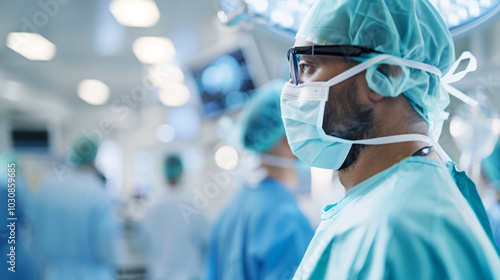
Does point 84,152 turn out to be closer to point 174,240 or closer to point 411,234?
point 174,240

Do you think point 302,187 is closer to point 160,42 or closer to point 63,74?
point 160,42

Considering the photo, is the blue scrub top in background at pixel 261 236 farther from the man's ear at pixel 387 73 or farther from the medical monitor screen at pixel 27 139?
the medical monitor screen at pixel 27 139

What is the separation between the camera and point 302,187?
2463 millimetres

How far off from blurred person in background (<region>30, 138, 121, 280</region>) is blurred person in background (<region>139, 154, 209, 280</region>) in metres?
0.31

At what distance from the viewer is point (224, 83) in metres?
3.10

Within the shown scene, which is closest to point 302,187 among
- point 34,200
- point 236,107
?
point 236,107

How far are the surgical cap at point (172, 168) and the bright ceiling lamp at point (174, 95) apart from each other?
2130 millimetres

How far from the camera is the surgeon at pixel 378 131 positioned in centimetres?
69

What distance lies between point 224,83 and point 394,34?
2331 mm

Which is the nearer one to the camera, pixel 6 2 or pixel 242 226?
A: pixel 242 226

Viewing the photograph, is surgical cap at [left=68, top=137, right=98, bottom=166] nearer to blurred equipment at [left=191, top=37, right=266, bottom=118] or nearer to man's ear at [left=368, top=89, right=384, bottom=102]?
blurred equipment at [left=191, top=37, right=266, bottom=118]

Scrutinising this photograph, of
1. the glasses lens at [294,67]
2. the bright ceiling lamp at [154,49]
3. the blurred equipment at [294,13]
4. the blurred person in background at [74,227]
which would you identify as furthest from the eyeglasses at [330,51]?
the bright ceiling lamp at [154,49]

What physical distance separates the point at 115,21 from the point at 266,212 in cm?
269

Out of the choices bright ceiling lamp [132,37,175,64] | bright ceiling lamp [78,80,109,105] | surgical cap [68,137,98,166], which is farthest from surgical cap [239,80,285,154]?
bright ceiling lamp [78,80,109,105]
